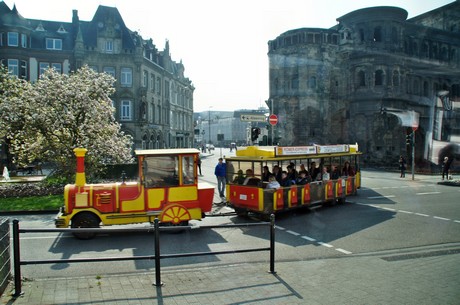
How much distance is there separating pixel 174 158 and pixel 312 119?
41.0 meters

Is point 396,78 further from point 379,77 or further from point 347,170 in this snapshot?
point 347,170

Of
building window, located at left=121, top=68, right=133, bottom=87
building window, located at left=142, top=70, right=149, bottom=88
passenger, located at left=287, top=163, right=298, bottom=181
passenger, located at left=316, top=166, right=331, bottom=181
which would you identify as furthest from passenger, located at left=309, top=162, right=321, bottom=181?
building window, located at left=142, top=70, right=149, bottom=88

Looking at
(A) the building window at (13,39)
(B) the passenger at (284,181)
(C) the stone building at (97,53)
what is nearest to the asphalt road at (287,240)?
(B) the passenger at (284,181)

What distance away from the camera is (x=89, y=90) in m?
17.5

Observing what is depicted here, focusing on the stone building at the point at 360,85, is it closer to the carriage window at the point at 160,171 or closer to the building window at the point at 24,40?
the building window at the point at 24,40

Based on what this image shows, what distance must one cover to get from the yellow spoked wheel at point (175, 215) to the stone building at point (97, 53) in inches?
1251

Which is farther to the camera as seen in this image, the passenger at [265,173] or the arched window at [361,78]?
the arched window at [361,78]

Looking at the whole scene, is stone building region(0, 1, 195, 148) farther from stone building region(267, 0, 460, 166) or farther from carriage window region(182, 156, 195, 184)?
carriage window region(182, 156, 195, 184)

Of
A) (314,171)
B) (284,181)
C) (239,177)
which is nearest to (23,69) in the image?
(239,177)

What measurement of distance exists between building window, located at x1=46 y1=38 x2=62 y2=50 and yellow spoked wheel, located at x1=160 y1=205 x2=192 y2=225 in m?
37.9

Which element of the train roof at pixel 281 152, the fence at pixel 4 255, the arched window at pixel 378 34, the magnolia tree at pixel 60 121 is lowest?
the fence at pixel 4 255

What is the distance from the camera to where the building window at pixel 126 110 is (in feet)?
134

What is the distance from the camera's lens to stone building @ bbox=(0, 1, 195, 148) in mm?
38938

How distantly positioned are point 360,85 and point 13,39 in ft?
139
